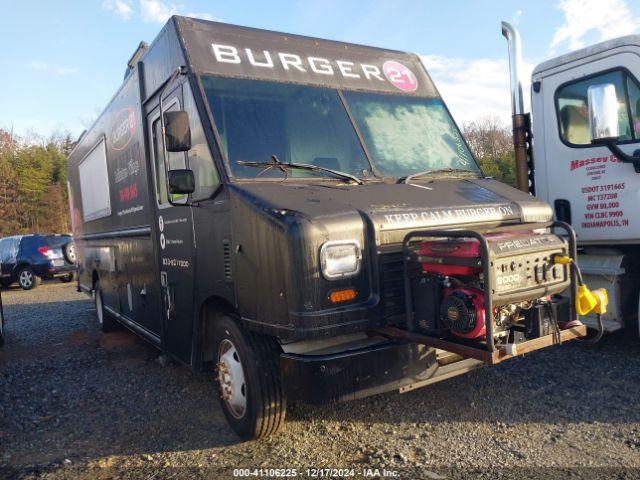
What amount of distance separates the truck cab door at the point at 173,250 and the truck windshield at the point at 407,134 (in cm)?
150

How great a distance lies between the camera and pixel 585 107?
5.35 metres

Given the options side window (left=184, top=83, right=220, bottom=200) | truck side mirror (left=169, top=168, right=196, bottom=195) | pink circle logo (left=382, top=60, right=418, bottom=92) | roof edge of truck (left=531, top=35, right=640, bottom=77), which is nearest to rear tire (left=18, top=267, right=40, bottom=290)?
side window (left=184, top=83, right=220, bottom=200)

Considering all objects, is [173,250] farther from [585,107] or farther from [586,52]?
[586,52]

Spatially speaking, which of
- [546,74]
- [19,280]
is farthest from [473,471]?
[19,280]

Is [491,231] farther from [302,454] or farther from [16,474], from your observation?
[16,474]

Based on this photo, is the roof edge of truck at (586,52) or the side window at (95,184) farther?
the side window at (95,184)

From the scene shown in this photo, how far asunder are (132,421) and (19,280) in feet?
49.0

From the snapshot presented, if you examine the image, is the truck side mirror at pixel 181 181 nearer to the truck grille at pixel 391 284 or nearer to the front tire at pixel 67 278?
the truck grille at pixel 391 284

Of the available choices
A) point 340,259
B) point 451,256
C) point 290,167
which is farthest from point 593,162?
point 340,259

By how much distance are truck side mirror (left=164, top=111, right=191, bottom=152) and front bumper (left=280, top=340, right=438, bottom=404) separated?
164 cm

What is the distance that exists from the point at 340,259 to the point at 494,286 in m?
0.88

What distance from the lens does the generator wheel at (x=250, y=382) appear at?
340cm

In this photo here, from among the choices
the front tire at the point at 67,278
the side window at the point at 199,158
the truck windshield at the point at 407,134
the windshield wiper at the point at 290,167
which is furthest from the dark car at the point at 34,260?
the windshield wiper at the point at 290,167

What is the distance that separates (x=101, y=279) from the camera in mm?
7625
